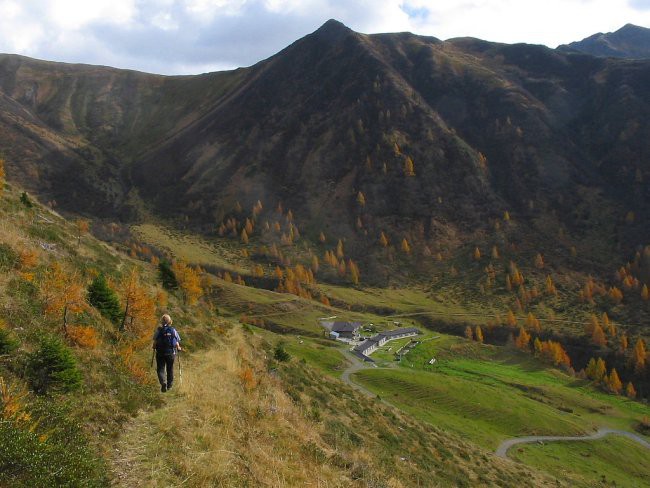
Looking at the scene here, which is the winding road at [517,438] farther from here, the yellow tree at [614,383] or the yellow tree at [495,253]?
the yellow tree at [495,253]

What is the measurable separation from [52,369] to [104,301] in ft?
28.0

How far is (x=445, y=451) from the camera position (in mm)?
32594

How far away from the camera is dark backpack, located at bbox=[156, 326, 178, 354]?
15.6 meters

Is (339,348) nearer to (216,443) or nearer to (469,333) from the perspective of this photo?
(469,333)

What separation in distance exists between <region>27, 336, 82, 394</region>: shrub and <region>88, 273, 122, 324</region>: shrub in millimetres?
7669

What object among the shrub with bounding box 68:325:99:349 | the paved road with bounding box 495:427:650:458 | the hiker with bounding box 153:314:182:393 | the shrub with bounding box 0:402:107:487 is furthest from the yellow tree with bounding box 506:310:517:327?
the shrub with bounding box 0:402:107:487

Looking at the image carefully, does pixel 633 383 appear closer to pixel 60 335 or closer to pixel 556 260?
pixel 556 260

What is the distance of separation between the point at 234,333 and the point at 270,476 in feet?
82.1

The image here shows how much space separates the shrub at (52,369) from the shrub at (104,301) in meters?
7.67

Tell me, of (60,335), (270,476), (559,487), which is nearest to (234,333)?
(60,335)

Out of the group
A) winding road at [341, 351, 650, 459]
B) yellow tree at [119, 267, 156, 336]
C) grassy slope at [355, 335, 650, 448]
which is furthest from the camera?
grassy slope at [355, 335, 650, 448]

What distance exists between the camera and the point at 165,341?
15.6 metres

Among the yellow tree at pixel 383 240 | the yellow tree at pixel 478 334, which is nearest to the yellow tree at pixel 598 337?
the yellow tree at pixel 478 334

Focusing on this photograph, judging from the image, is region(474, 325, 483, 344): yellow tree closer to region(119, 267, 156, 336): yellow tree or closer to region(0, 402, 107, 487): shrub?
region(119, 267, 156, 336): yellow tree
